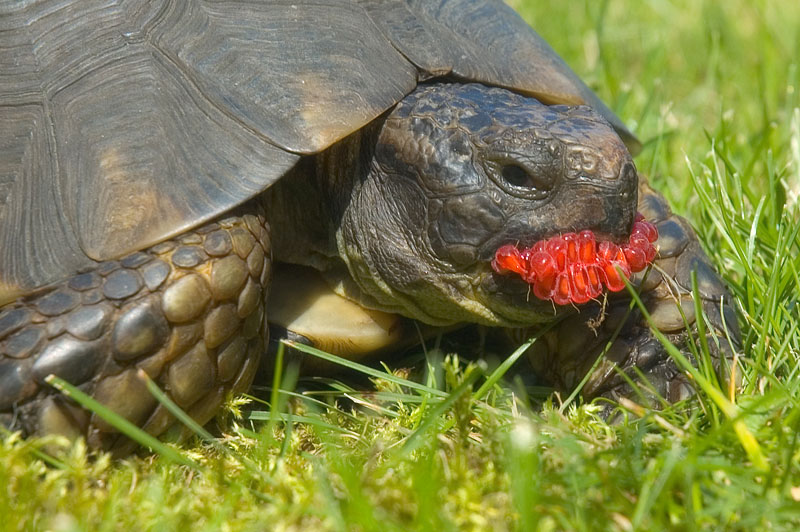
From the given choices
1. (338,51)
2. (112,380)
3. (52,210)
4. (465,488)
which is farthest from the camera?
(338,51)

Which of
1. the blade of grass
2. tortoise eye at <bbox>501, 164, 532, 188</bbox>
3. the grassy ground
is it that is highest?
tortoise eye at <bbox>501, 164, 532, 188</bbox>

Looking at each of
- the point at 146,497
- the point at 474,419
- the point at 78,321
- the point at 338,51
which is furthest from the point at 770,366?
the point at 78,321

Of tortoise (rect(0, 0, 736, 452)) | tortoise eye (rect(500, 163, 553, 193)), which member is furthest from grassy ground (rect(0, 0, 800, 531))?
→ tortoise eye (rect(500, 163, 553, 193))

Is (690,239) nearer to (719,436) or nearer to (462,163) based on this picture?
(462,163)

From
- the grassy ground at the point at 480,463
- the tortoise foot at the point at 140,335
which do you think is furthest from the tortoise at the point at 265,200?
the grassy ground at the point at 480,463

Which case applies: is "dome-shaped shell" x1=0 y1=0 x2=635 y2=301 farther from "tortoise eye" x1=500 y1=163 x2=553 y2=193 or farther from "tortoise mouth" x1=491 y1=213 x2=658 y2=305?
"tortoise mouth" x1=491 y1=213 x2=658 y2=305

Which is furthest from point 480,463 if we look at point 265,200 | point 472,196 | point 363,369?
point 265,200
